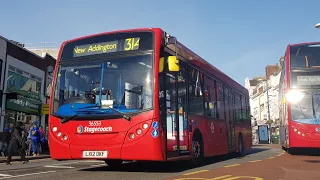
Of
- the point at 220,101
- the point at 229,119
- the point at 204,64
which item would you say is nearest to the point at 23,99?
the point at 229,119

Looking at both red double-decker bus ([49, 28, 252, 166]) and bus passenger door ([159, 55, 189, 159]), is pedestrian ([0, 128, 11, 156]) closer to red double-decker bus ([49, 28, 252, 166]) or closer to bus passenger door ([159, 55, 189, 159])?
red double-decker bus ([49, 28, 252, 166])

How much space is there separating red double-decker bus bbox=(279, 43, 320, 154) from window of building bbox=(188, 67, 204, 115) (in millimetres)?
5820

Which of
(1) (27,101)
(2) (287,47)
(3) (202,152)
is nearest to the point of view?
(3) (202,152)

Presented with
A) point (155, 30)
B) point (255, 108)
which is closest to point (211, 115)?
point (155, 30)

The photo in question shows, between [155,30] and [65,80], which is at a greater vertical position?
[155,30]

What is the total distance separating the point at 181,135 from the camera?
8.73m

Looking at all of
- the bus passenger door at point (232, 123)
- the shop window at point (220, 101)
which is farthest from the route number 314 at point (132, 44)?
the bus passenger door at point (232, 123)

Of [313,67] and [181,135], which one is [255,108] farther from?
[181,135]

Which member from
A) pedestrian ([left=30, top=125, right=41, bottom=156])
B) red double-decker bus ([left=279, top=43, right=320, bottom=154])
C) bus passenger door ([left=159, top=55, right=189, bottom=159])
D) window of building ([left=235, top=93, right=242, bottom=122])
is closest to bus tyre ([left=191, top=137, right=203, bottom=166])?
bus passenger door ([left=159, top=55, right=189, bottom=159])

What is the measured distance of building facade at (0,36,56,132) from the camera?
21406 mm

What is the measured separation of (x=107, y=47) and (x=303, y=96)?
31.4 feet

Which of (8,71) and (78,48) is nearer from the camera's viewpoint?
(78,48)

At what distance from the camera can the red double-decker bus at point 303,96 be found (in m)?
14.1

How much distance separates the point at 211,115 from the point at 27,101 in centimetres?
1681
